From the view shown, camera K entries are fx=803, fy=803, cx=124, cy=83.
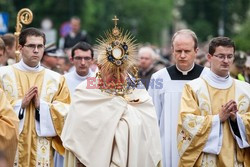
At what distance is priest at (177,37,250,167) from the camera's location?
895cm

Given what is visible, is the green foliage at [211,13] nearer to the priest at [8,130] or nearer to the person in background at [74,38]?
the person in background at [74,38]

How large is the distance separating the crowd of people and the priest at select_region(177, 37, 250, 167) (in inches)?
0.4

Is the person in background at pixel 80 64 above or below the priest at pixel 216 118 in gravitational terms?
above

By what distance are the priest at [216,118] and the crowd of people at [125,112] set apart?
0.01m

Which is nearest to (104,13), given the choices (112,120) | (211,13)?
(211,13)

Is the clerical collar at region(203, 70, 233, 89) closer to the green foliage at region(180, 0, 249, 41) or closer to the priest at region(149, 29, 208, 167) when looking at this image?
the priest at region(149, 29, 208, 167)

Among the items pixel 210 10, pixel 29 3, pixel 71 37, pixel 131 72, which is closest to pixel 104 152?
pixel 131 72

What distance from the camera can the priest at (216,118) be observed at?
8945mm

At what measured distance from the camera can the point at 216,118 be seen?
892cm

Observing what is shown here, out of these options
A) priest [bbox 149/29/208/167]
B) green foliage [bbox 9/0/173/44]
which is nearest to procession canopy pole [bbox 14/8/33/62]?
priest [bbox 149/29/208/167]

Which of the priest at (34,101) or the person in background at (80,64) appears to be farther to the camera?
the person in background at (80,64)

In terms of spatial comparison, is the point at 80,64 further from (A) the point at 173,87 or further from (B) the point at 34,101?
(B) the point at 34,101

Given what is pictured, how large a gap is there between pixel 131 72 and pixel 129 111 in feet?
1.55

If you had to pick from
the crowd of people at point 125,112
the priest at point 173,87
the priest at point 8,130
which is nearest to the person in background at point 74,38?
the crowd of people at point 125,112
